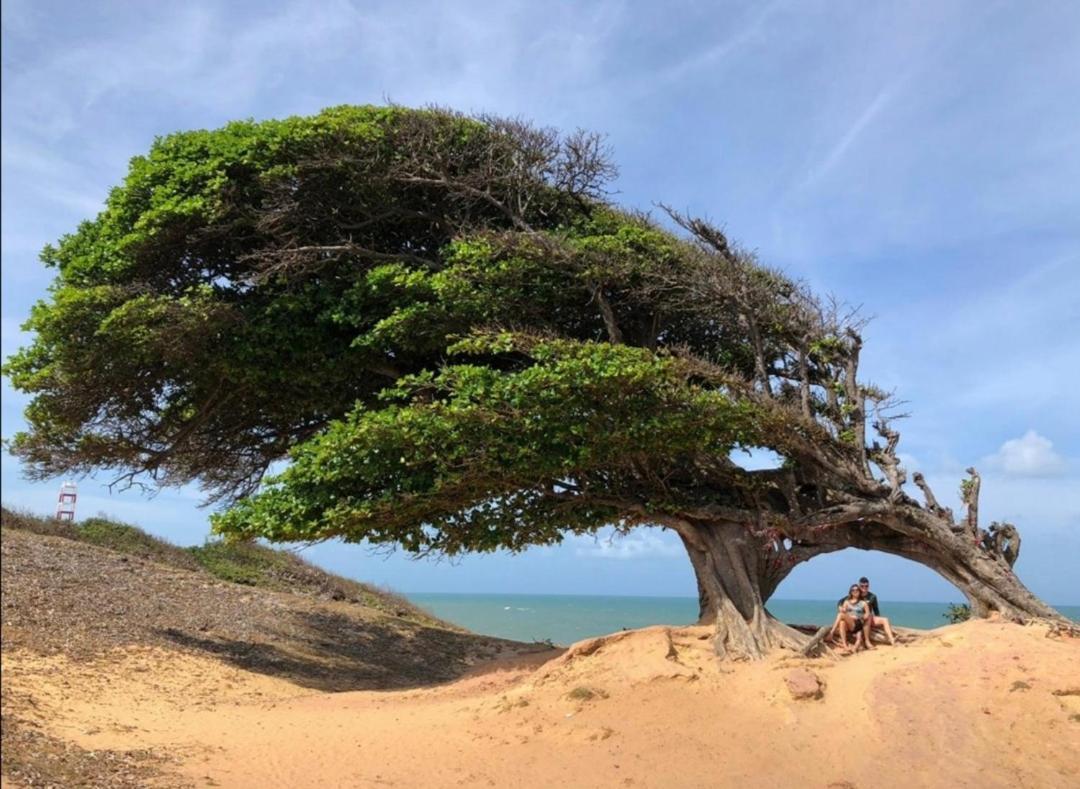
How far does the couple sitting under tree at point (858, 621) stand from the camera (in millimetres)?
14062

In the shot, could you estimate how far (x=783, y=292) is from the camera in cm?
1612

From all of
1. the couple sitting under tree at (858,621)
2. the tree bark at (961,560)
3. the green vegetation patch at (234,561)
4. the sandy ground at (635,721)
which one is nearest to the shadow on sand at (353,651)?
the sandy ground at (635,721)

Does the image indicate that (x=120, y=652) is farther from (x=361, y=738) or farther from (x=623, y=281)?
(x=623, y=281)

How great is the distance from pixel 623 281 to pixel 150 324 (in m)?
7.66

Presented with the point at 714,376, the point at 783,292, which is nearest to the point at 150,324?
the point at 714,376

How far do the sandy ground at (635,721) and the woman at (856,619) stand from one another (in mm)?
632

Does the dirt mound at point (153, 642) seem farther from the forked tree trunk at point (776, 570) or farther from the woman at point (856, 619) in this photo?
the woman at point (856, 619)

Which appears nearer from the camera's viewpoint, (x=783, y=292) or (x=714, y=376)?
(x=714, y=376)

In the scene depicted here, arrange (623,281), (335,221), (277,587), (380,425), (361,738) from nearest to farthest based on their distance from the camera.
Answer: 1. (361,738)
2. (380,425)
3. (623,281)
4. (335,221)
5. (277,587)

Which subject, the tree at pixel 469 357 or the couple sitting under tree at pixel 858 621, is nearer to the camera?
the tree at pixel 469 357

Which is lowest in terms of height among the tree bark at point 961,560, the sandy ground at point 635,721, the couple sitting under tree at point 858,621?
the sandy ground at point 635,721

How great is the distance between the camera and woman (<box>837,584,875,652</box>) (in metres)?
14.1

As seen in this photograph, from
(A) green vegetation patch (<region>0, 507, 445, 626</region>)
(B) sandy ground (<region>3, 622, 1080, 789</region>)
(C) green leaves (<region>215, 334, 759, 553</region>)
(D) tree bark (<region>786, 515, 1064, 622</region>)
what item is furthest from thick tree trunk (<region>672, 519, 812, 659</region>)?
(A) green vegetation patch (<region>0, 507, 445, 626</region>)

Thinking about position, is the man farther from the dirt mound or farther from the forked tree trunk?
the dirt mound
